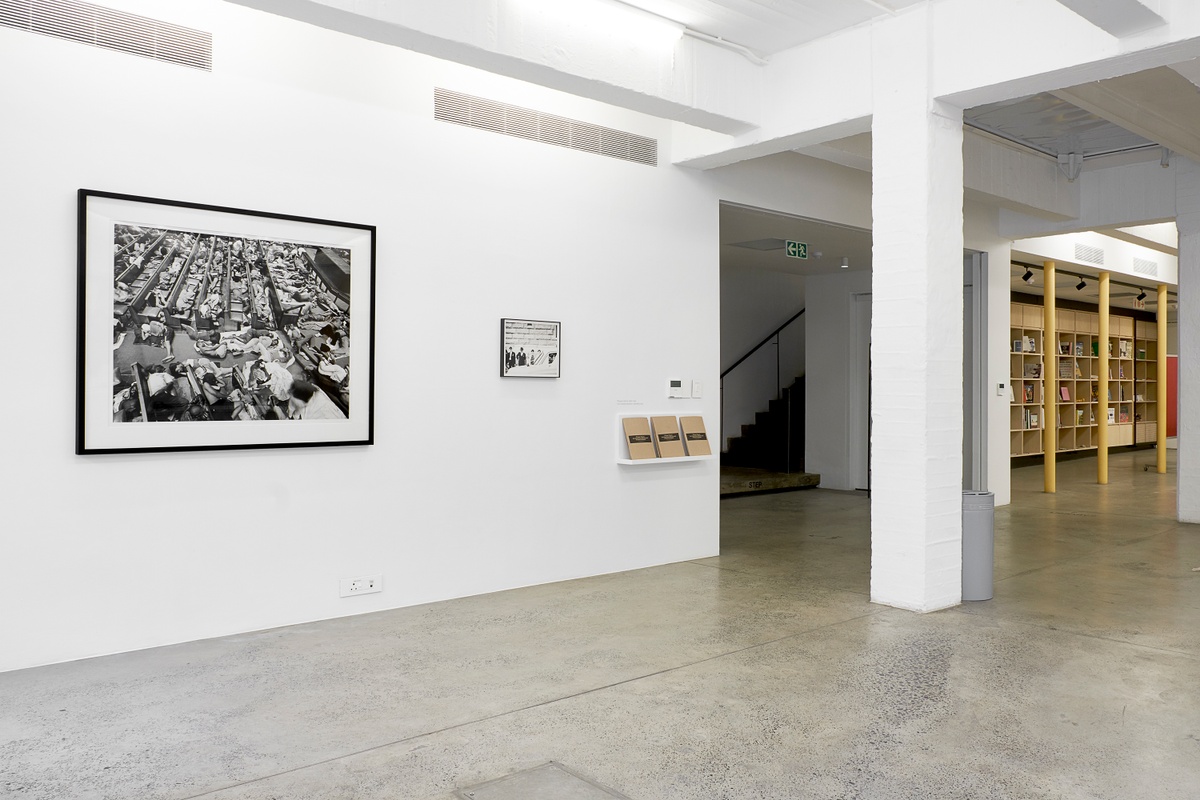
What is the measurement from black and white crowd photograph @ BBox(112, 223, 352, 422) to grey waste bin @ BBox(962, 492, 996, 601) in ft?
11.5

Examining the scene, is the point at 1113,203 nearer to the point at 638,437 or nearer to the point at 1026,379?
the point at 1026,379

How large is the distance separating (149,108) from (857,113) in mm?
3678

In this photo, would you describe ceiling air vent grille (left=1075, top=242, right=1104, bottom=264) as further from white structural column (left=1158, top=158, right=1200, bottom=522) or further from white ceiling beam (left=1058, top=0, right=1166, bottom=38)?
white ceiling beam (left=1058, top=0, right=1166, bottom=38)

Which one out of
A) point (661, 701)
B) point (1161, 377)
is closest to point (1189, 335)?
point (1161, 377)

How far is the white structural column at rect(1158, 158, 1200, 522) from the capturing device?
827 cm

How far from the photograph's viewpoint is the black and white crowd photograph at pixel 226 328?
4145 mm

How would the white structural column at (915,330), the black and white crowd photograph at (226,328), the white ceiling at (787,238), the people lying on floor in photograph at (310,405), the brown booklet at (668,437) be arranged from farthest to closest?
the white ceiling at (787,238) < the brown booklet at (668,437) < the white structural column at (915,330) < the people lying on floor in photograph at (310,405) < the black and white crowd photograph at (226,328)

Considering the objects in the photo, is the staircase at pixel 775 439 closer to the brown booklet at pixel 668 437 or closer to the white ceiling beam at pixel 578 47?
the brown booklet at pixel 668 437

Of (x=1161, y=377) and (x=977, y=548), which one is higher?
(x=1161, y=377)

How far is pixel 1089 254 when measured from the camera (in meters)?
10.9

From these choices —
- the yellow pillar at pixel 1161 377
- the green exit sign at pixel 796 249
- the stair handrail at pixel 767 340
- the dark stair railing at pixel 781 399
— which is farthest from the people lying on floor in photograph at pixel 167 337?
the yellow pillar at pixel 1161 377

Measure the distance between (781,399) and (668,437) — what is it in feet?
21.9

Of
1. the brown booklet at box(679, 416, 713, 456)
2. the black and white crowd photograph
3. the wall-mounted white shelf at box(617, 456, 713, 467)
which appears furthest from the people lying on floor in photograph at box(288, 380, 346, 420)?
the brown booklet at box(679, 416, 713, 456)

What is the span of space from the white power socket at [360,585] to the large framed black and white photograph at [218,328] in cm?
73
